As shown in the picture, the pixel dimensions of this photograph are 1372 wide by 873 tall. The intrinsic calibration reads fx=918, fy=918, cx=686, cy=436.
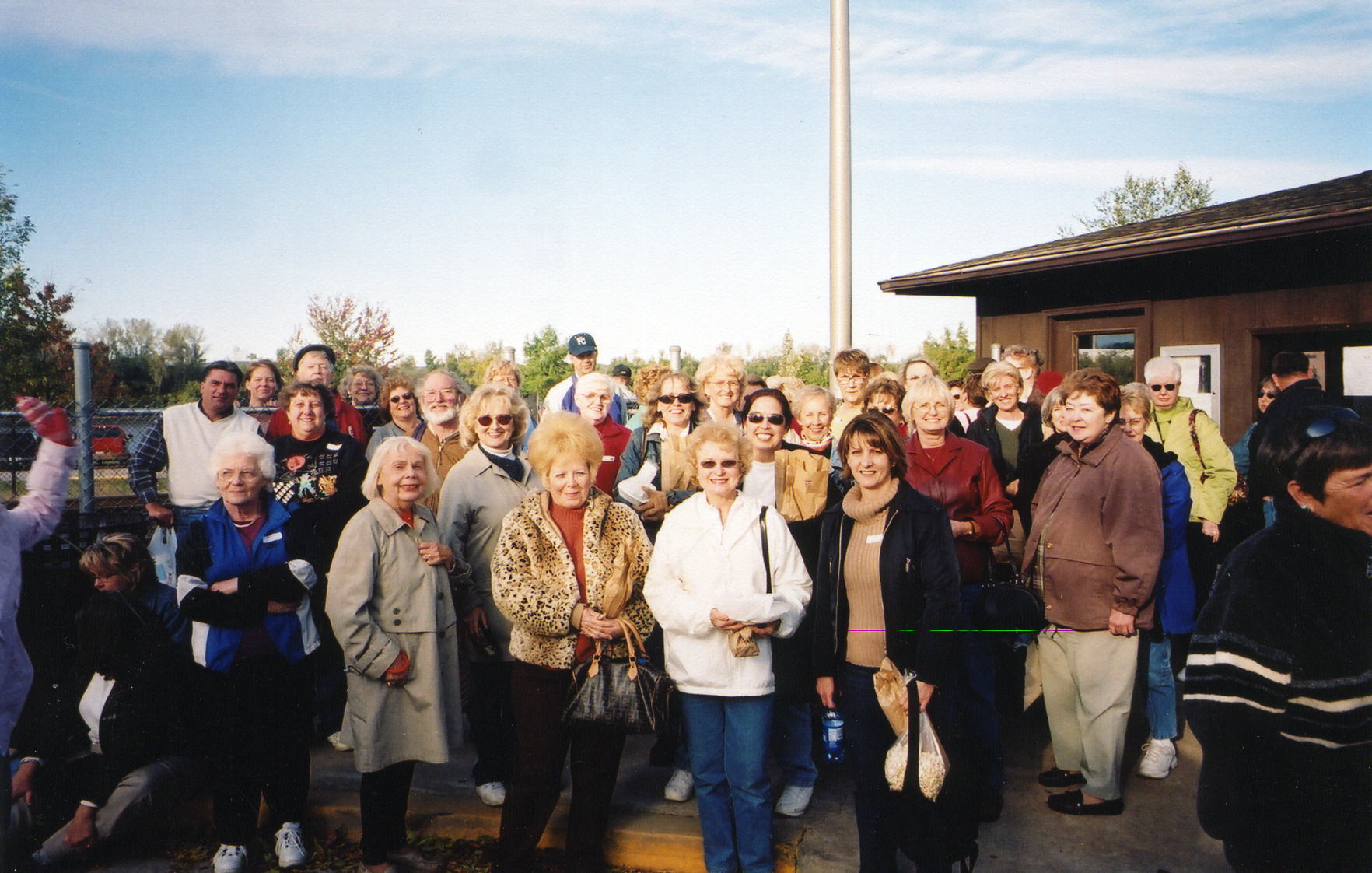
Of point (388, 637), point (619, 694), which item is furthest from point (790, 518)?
point (388, 637)

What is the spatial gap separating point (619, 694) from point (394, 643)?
0.99 meters

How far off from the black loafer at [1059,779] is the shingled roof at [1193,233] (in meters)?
4.97

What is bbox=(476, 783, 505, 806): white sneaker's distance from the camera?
451cm

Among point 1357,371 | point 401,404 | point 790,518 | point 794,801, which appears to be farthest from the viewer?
point 1357,371

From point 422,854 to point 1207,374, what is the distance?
26.2 feet

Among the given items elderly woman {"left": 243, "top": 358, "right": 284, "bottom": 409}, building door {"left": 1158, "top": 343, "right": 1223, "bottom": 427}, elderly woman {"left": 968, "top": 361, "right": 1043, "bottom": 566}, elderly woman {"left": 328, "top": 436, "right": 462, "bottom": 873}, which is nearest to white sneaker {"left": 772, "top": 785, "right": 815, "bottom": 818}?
elderly woman {"left": 328, "top": 436, "right": 462, "bottom": 873}

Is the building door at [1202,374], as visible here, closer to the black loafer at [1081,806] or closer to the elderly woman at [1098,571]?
the elderly woman at [1098,571]

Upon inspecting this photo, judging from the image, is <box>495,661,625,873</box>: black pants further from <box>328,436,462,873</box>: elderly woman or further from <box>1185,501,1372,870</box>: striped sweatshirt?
<box>1185,501,1372,870</box>: striped sweatshirt

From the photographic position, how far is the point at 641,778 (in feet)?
15.8

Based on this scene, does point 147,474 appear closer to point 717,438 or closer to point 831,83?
point 717,438

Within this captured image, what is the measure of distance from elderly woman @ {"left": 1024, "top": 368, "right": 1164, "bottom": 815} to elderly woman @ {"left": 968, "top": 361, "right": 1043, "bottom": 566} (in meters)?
1.29

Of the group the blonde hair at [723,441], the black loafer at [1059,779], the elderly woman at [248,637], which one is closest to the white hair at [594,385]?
the blonde hair at [723,441]

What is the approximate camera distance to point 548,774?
3756mm

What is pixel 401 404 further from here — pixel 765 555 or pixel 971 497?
pixel 971 497
